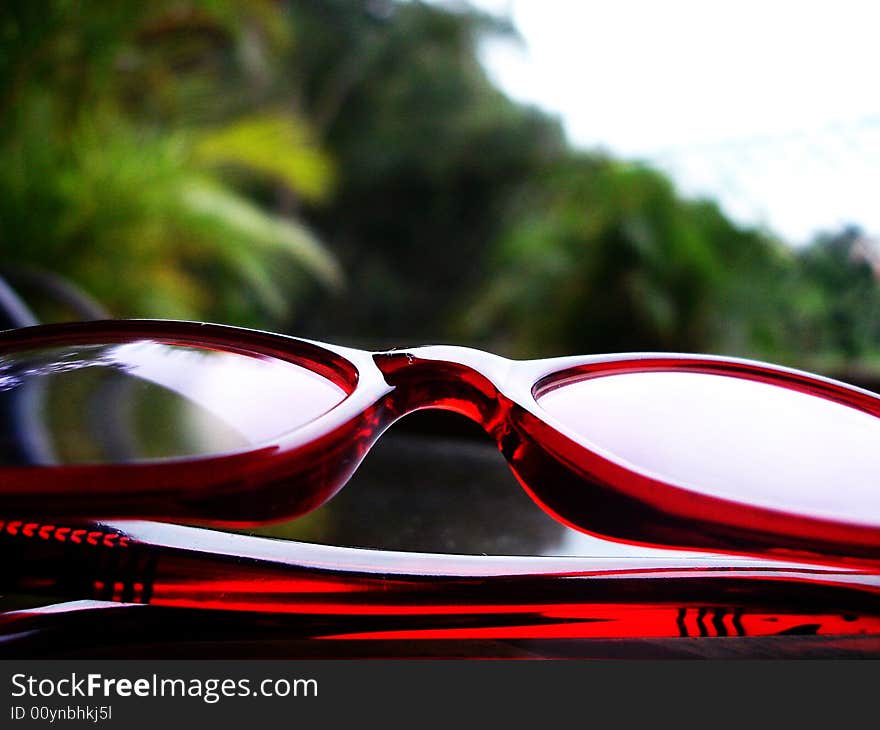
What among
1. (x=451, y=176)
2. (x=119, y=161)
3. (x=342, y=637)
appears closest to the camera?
(x=342, y=637)

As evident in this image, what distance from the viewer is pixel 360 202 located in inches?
149

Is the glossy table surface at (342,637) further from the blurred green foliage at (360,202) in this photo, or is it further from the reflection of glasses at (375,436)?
the blurred green foliage at (360,202)

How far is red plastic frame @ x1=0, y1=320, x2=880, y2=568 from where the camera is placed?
88 millimetres

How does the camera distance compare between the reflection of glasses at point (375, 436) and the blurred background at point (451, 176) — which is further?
the blurred background at point (451, 176)

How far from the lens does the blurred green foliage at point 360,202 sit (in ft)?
3.24

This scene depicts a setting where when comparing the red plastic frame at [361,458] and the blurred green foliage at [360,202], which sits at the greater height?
the red plastic frame at [361,458]

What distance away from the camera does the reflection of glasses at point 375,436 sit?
→ 92 mm

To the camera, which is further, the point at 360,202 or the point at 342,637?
the point at 360,202

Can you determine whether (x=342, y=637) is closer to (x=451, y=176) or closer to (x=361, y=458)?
(x=361, y=458)

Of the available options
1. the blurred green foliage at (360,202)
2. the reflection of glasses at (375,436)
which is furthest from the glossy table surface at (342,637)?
the blurred green foliage at (360,202)

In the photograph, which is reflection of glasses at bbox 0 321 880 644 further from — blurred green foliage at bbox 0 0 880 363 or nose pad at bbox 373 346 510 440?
blurred green foliage at bbox 0 0 880 363

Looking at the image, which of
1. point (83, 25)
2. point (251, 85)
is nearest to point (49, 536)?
point (83, 25)

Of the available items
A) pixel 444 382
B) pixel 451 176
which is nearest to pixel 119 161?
pixel 444 382

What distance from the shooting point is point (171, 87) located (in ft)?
4.98
